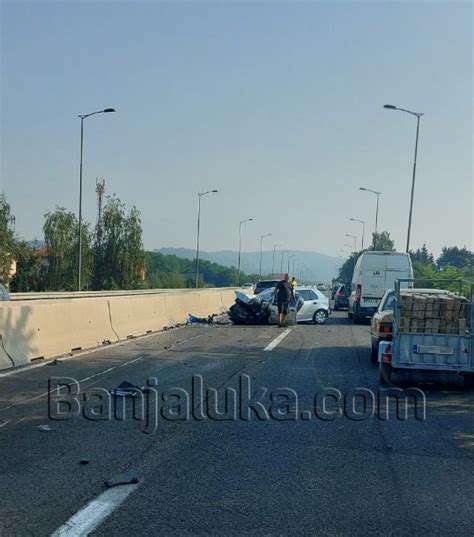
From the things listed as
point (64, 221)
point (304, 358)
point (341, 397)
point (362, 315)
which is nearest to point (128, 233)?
point (64, 221)

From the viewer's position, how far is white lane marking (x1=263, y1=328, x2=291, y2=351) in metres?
18.0

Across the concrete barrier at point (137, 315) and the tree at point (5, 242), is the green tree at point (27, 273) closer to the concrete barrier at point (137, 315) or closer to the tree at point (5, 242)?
the tree at point (5, 242)

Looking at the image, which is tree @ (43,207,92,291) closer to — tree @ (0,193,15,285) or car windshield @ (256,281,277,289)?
tree @ (0,193,15,285)

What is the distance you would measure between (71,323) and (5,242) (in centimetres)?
3644

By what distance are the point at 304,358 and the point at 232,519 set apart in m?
10.6

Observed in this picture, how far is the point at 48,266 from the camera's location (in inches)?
2579

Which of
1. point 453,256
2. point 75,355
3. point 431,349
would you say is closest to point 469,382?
point 431,349

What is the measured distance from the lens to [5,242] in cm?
5072

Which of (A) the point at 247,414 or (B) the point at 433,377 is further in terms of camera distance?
(B) the point at 433,377

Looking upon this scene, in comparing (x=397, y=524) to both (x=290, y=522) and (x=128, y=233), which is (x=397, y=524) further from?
(x=128, y=233)

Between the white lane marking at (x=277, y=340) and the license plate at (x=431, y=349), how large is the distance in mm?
5976

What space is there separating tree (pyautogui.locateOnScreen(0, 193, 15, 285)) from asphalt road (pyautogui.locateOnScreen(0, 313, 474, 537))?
39872 millimetres

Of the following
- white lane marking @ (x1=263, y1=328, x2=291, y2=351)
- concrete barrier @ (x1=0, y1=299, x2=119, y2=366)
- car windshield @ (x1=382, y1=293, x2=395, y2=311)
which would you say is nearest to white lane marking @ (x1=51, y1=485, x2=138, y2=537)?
concrete barrier @ (x1=0, y1=299, x2=119, y2=366)

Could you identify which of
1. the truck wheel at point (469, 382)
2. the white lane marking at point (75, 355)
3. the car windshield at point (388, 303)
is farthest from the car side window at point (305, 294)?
the truck wheel at point (469, 382)
